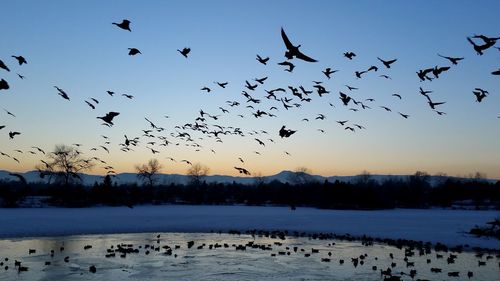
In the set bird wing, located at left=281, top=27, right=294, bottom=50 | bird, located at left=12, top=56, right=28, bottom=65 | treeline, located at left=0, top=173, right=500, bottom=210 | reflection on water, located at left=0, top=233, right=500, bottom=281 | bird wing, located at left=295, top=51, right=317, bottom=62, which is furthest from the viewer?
treeline, located at left=0, top=173, right=500, bottom=210

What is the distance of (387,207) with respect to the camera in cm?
8619

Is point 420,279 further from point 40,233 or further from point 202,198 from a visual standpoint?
point 202,198

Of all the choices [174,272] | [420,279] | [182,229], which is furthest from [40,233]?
[420,279]

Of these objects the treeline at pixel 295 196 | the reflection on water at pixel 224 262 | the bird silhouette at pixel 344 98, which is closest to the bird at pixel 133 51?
the bird silhouette at pixel 344 98

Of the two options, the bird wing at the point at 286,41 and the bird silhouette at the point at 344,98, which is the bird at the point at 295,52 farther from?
the bird silhouette at the point at 344,98

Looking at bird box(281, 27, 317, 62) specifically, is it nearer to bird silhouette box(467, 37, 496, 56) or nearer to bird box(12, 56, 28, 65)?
bird silhouette box(467, 37, 496, 56)

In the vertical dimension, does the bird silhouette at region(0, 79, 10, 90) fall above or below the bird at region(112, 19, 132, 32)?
below

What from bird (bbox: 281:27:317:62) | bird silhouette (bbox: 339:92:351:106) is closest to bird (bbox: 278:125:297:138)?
bird silhouette (bbox: 339:92:351:106)

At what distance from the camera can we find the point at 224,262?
23.0 meters

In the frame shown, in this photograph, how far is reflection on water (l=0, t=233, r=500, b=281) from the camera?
1939cm

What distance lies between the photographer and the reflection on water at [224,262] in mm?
19391

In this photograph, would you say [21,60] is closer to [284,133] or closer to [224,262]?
[284,133]

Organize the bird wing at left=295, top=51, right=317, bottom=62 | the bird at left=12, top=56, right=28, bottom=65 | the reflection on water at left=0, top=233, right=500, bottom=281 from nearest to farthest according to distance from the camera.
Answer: the bird wing at left=295, top=51, right=317, bottom=62 → the bird at left=12, top=56, right=28, bottom=65 → the reflection on water at left=0, top=233, right=500, bottom=281

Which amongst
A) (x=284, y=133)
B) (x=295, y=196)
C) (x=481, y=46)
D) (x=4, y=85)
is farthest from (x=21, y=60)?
Result: (x=295, y=196)
